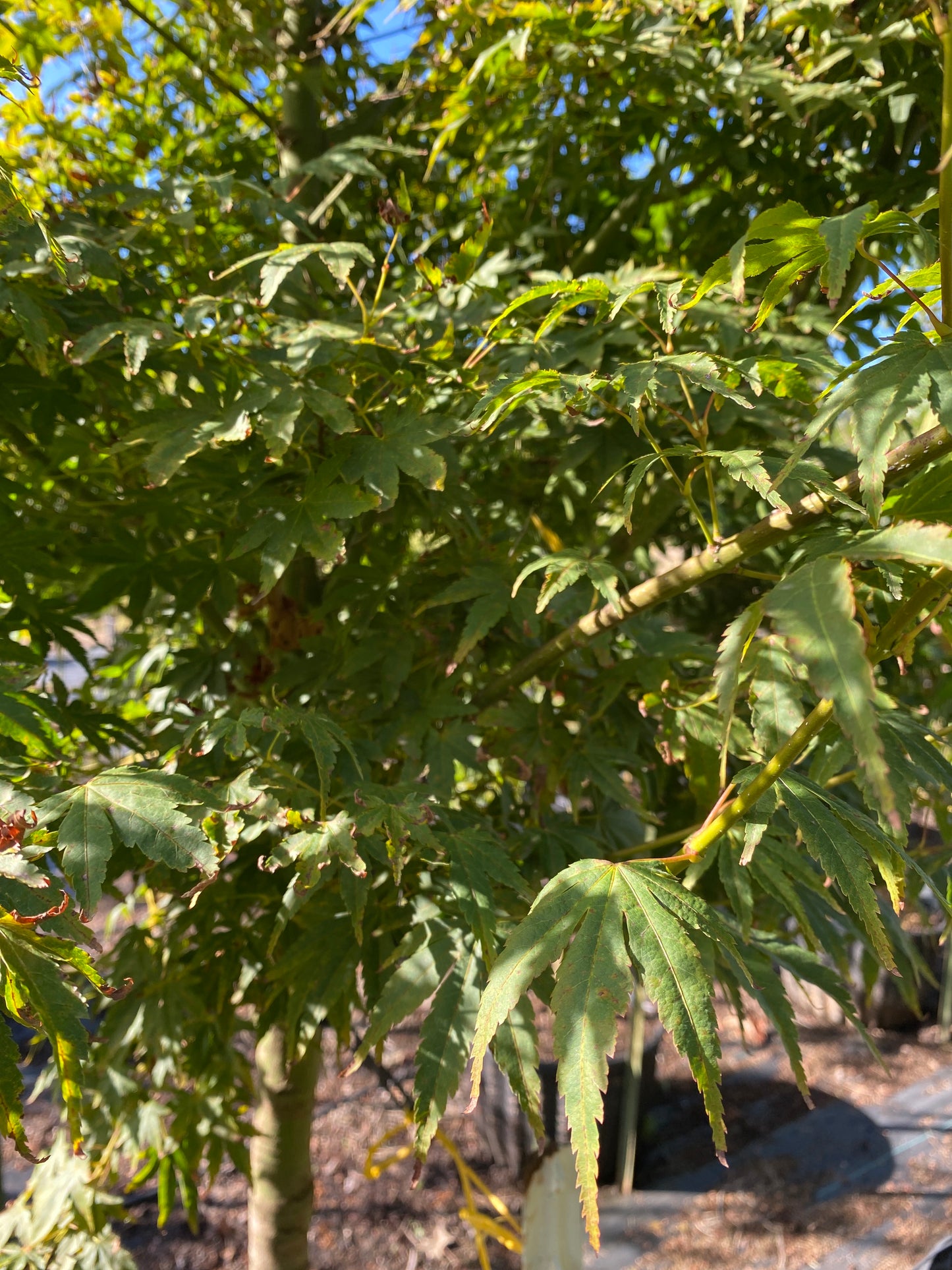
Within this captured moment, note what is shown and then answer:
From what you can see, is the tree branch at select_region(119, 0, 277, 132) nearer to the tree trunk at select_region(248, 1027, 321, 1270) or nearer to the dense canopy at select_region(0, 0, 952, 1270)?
the dense canopy at select_region(0, 0, 952, 1270)

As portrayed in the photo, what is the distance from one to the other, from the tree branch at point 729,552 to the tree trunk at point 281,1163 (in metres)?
0.67

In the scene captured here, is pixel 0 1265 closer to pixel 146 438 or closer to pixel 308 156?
pixel 146 438

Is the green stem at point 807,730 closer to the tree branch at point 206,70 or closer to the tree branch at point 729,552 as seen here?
the tree branch at point 729,552

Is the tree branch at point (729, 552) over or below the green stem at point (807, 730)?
over

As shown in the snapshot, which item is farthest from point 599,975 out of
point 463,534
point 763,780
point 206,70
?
point 206,70

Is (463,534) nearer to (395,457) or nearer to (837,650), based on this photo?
(395,457)

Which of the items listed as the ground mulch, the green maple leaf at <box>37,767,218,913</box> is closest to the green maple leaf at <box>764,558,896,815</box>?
the green maple leaf at <box>37,767,218,913</box>

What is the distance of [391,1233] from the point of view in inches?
66.8

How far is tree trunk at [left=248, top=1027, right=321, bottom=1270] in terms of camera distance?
1.11 m

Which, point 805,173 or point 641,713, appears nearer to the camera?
point 641,713

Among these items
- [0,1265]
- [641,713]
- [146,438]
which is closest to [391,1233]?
[0,1265]

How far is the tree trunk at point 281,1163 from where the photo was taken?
3.65 ft

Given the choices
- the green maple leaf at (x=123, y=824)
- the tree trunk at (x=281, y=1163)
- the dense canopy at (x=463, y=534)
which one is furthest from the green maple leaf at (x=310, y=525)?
the tree trunk at (x=281, y=1163)

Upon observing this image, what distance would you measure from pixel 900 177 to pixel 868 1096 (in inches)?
80.6
